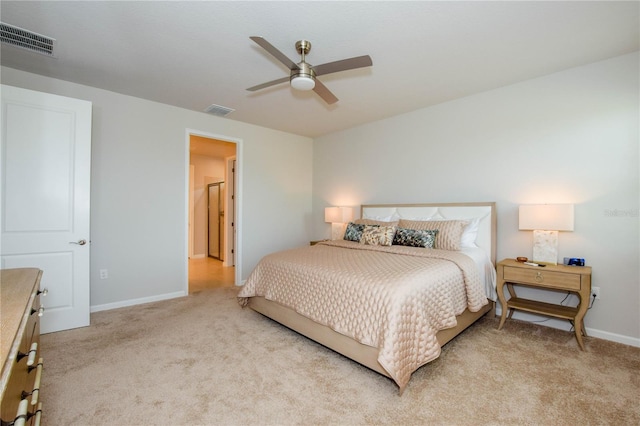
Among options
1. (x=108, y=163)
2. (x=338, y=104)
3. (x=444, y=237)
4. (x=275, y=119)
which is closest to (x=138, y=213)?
(x=108, y=163)

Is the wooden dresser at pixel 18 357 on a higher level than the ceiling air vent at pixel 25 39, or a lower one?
lower

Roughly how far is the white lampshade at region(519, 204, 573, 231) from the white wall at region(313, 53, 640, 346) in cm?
33

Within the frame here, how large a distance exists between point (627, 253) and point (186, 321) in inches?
168

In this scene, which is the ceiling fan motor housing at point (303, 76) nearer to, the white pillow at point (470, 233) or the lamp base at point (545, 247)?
the white pillow at point (470, 233)

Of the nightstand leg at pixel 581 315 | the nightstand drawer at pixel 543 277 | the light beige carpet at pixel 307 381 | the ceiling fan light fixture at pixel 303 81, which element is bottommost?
the light beige carpet at pixel 307 381

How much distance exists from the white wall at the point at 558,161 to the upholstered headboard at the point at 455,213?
123mm

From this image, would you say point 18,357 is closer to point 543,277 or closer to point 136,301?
point 136,301

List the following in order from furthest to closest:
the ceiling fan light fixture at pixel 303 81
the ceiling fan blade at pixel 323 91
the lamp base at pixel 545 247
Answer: the lamp base at pixel 545 247
the ceiling fan blade at pixel 323 91
the ceiling fan light fixture at pixel 303 81

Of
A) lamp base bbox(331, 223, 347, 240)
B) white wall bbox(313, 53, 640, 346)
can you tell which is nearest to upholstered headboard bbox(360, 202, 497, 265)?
white wall bbox(313, 53, 640, 346)

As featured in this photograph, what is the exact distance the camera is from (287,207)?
521 cm

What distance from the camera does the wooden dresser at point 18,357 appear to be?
2.33 feet

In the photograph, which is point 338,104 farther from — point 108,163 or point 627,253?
point 627,253

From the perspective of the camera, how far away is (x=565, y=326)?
2.87 m

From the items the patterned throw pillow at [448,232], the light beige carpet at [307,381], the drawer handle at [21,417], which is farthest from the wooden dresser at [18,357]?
the patterned throw pillow at [448,232]
